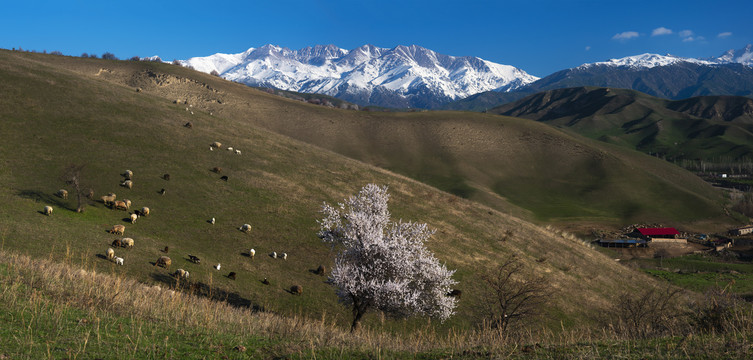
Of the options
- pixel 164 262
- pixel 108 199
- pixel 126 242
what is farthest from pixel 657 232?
pixel 108 199

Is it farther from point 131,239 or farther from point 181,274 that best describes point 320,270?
point 131,239

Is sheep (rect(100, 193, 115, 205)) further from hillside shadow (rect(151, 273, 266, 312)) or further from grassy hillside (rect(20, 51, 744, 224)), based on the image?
grassy hillside (rect(20, 51, 744, 224))

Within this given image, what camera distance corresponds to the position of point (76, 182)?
34312 mm

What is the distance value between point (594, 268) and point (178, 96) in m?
134

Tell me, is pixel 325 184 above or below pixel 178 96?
below

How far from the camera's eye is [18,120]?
48500mm

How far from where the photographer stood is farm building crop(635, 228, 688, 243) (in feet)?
361

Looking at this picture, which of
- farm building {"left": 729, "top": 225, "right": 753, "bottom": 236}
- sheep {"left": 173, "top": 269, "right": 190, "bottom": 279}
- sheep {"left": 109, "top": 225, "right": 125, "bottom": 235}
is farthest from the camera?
farm building {"left": 729, "top": 225, "right": 753, "bottom": 236}

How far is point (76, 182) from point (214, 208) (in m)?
11.3

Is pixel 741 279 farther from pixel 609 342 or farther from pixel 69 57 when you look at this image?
pixel 69 57

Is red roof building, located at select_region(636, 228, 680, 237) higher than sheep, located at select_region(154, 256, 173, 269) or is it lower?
lower

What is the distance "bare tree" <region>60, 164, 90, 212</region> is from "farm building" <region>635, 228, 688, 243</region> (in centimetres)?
12258

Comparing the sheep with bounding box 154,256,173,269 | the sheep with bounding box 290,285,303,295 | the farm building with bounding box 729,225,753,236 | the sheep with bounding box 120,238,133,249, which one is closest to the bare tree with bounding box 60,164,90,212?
the sheep with bounding box 120,238,133,249

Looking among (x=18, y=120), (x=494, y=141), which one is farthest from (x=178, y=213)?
(x=494, y=141)
